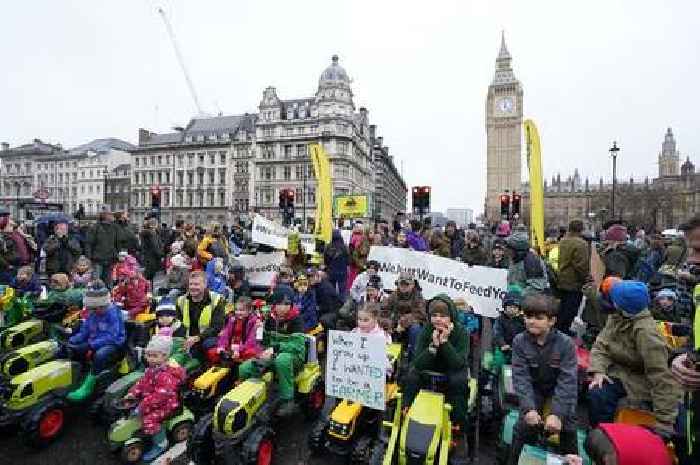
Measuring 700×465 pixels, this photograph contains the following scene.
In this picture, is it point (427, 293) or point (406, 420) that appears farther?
point (427, 293)

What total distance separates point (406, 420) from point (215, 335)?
2878 mm

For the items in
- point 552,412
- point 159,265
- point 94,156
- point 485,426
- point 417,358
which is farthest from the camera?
point 94,156

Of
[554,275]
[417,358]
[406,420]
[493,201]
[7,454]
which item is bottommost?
[7,454]

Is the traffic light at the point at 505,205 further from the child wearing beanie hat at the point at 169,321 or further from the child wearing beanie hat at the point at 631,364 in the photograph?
the child wearing beanie hat at the point at 169,321

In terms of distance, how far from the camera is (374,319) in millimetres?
5113

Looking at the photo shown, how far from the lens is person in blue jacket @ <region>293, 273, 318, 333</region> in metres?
6.79

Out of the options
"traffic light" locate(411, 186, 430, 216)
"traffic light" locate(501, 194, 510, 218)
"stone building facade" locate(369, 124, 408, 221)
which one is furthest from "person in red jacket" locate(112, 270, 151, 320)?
"stone building facade" locate(369, 124, 408, 221)

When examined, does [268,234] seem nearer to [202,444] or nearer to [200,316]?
[200,316]

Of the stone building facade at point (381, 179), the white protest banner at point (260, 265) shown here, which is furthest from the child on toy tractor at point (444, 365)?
the stone building facade at point (381, 179)

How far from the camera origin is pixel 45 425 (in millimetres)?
4602

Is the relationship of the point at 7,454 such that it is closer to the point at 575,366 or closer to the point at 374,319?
the point at 374,319

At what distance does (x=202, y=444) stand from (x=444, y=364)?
238cm

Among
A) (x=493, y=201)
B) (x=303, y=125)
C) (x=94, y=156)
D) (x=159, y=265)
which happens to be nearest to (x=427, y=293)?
(x=159, y=265)

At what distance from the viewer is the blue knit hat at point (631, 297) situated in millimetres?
3727
